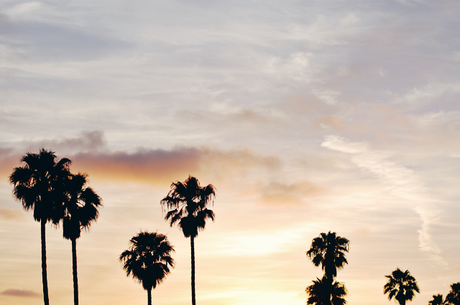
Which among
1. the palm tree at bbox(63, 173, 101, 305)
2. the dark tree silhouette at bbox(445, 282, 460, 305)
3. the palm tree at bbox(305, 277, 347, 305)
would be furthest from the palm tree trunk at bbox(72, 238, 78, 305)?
the dark tree silhouette at bbox(445, 282, 460, 305)

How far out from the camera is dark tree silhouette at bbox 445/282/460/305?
95312 millimetres

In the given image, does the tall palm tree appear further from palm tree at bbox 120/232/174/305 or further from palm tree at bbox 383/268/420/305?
palm tree at bbox 383/268/420/305

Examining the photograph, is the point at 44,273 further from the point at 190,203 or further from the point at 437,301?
the point at 437,301

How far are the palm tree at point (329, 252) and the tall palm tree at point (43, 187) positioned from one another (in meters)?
→ 38.4

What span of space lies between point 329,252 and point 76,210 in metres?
37.8

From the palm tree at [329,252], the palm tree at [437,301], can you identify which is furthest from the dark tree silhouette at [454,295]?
the palm tree at [329,252]

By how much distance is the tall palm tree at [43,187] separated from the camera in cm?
4941

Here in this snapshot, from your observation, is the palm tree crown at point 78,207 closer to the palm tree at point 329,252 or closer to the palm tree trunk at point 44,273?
the palm tree trunk at point 44,273

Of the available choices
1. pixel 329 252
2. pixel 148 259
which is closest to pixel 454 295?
pixel 329 252

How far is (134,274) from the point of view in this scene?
64125 millimetres

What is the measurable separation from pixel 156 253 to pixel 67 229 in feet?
51.6

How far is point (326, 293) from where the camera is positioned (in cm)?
7200

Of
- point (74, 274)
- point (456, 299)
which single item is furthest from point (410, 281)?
point (74, 274)

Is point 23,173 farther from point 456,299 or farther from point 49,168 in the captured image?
point 456,299
